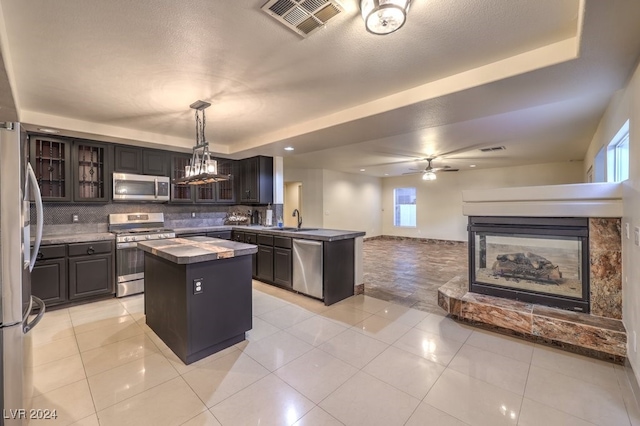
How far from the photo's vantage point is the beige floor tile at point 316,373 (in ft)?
6.57

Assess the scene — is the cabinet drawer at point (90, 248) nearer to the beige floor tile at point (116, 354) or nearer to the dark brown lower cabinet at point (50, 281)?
the dark brown lower cabinet at point (50, 281)

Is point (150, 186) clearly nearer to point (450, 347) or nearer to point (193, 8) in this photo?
point (193, 8)

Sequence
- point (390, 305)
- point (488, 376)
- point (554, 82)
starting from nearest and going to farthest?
point (488, 376), point (554, 82), point (390, 305)

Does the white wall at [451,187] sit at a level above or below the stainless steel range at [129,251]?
above

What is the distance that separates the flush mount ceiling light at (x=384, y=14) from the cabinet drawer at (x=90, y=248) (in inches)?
170

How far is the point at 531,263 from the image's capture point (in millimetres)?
3000

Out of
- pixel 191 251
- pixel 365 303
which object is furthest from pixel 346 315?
pixel 191 251

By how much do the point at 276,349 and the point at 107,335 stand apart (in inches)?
70.3

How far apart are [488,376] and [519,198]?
69.7 inches

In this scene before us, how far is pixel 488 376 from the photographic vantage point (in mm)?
2158

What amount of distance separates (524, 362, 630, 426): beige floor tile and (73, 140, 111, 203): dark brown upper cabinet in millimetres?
5510

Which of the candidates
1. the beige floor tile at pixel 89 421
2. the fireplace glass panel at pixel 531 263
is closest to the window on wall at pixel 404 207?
the fireplace glass panel at pixel 531 263

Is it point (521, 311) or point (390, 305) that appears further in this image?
point (390, 305)

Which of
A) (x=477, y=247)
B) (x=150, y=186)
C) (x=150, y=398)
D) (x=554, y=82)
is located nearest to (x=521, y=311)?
(x=477, y=247)
